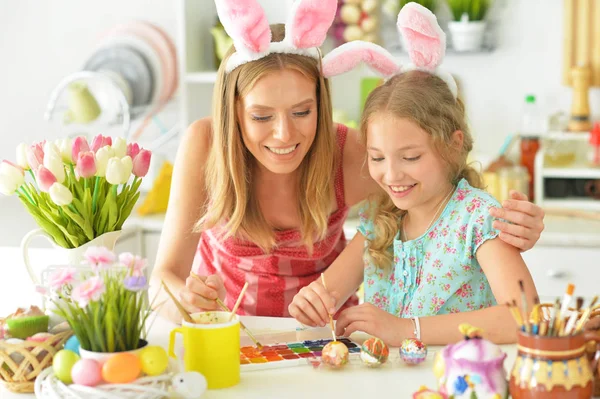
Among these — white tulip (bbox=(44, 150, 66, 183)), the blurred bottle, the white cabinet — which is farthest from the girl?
the blurred bottle

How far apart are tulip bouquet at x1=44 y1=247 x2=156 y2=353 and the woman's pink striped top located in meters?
0.78

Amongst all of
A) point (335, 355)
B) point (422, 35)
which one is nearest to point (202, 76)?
point (422, 35)

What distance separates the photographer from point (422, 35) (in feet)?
5.13

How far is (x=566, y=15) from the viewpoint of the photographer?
299 centimetres

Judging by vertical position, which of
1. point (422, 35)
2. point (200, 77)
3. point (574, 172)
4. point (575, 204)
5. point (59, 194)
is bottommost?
point (575, 204)

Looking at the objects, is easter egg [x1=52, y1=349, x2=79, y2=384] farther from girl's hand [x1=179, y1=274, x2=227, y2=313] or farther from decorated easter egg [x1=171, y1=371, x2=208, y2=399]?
girl's hand [x1=179, y1=274, x2=227, y2=313]

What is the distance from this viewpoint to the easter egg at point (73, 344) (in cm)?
117

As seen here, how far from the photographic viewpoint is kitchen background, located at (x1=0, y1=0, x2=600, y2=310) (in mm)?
2680

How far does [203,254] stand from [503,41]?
1.55 m

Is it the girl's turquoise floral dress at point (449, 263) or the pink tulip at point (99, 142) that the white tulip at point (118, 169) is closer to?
the pink tulip at point (99, 142)

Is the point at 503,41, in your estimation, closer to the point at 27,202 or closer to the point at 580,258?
the point at 580,258

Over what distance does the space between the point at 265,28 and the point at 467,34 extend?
1.55 m

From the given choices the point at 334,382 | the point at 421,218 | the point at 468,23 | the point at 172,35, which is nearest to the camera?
the point at 334,382

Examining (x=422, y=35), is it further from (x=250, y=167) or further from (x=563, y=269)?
(x=563, y=269)
